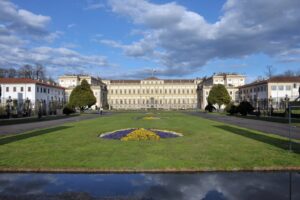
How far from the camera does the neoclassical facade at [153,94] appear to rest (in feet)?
470

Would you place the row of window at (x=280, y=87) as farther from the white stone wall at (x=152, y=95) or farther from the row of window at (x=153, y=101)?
the row of window at (x=153, y=101)

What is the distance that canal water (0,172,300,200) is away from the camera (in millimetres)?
6977

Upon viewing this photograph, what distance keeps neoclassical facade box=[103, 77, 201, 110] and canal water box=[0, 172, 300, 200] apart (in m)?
133

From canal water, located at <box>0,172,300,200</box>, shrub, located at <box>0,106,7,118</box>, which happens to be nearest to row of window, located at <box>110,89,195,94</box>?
shrub, located at <box>0,106,7,118</box>

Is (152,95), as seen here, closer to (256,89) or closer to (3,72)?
(256,89)

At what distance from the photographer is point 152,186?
7.81m

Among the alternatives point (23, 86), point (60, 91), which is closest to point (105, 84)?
point (60, 91)

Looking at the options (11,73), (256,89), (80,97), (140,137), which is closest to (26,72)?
(11,73)

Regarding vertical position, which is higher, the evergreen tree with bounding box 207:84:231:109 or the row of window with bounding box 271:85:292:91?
the row of window with bounding box 271:85:292:91

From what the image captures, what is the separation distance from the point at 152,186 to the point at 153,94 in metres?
136

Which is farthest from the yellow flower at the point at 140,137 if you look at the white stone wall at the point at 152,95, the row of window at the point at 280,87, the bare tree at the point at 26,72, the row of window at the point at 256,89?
the white stone wall at the point at 152,95

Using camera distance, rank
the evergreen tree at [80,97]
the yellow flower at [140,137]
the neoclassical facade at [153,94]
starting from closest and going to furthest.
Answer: the yellow flower at [140,137]
the evergreen tree at [80,97]
the neoclassical facade at [153,94]

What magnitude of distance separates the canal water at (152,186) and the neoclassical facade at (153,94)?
133192 millimetres

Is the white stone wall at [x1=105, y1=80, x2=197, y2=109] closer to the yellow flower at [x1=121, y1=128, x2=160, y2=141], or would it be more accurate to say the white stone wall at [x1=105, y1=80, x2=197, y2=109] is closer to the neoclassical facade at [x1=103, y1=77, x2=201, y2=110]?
the neoclassical facade at [x1=103, y1=77, x2=201, y2=110]
